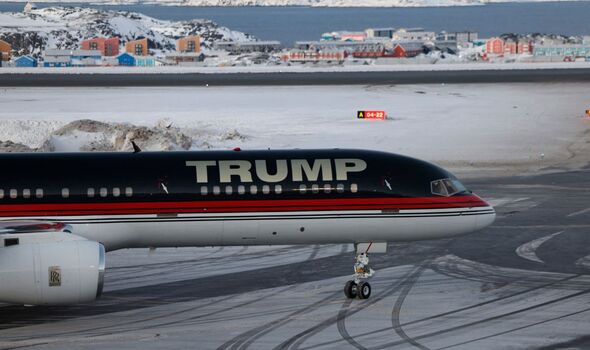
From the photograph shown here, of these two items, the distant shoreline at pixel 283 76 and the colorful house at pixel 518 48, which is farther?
the colorful house at pixel 518 48

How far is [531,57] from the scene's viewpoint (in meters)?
156

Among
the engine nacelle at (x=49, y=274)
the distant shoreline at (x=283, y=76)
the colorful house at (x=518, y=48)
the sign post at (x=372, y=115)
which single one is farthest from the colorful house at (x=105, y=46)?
the engine nacelle at (x=49, y=274)

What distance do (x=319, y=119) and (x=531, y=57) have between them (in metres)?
79.2

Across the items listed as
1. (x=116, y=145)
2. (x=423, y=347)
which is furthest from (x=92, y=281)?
(x=116, y=145)

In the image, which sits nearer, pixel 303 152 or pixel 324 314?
pixel 324 314

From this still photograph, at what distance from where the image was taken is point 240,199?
34.5 m

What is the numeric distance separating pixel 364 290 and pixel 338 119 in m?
49.4

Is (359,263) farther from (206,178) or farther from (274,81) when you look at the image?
(274,81)

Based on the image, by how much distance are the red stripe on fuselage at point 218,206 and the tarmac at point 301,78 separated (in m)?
76.0

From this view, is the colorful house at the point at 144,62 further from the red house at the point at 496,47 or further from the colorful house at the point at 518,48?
the colorful house at the point at 518,48

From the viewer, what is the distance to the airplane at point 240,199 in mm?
34125

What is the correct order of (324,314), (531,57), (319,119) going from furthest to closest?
(531,57), (319,119), (324,314)

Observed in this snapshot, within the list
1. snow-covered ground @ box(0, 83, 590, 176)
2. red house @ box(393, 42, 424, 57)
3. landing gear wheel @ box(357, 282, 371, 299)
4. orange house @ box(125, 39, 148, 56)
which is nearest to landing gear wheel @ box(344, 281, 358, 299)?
landing gear wheel @ box(357, 282, 371, 299)

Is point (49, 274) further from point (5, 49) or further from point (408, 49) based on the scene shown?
point (408, 49)
